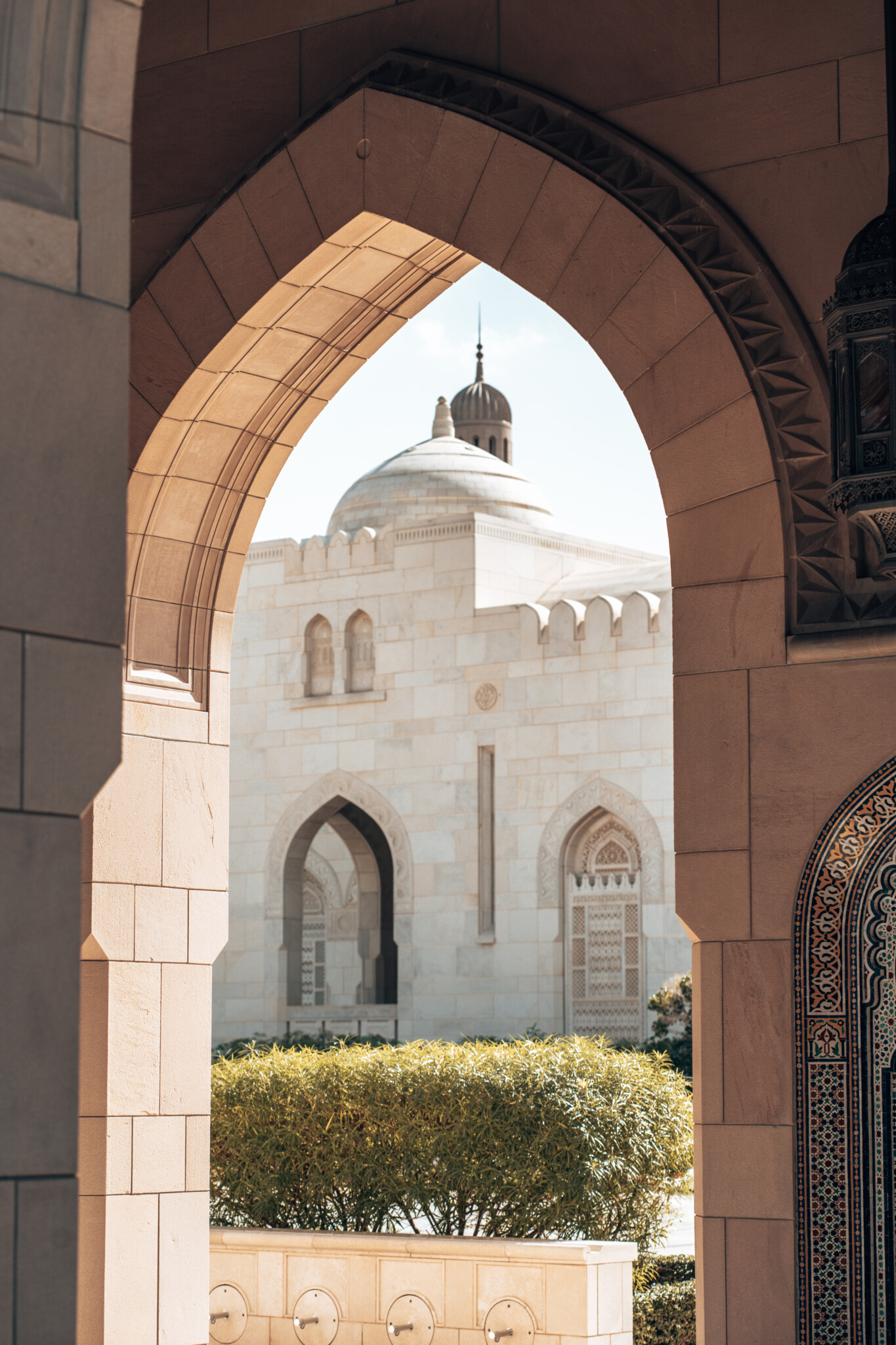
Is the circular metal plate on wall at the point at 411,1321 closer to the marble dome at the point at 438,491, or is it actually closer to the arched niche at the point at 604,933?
the arched niche at the point at 604,933

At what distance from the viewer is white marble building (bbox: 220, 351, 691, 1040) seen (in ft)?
65.3

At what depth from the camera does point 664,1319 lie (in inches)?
303

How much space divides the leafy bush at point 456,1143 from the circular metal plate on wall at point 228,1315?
58 centimetres

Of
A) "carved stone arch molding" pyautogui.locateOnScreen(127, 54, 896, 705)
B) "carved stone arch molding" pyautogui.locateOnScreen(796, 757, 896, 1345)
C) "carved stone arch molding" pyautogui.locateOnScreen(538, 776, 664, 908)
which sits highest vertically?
"carved stone arch molding" pyautogui.locateOnScreen(127, 54, 896, 705)

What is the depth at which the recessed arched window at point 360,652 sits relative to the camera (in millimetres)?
22078

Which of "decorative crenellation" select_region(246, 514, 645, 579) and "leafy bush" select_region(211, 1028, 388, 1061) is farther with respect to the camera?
"decorative crenellation" select_region(246, 514, 645, 579)

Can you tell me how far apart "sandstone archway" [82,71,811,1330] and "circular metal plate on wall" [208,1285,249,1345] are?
1937 mm

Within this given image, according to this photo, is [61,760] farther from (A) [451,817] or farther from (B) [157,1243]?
(A) [451,817]

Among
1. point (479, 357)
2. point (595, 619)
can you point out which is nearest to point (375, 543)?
point (595, 619)

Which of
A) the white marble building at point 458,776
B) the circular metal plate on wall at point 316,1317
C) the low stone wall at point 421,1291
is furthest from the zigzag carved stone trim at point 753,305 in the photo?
the white marble building at point 458,776

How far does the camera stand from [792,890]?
440 centimetres

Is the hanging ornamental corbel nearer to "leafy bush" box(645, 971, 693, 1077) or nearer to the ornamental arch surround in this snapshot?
"leafy bush" box(645, 971, 693, 1077)

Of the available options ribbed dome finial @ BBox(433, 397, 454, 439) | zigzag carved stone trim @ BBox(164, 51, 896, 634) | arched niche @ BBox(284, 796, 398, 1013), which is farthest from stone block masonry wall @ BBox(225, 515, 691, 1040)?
zigzag carved stone trim @ BBox(164, 51, 896, 634)

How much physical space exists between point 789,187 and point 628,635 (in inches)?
603
